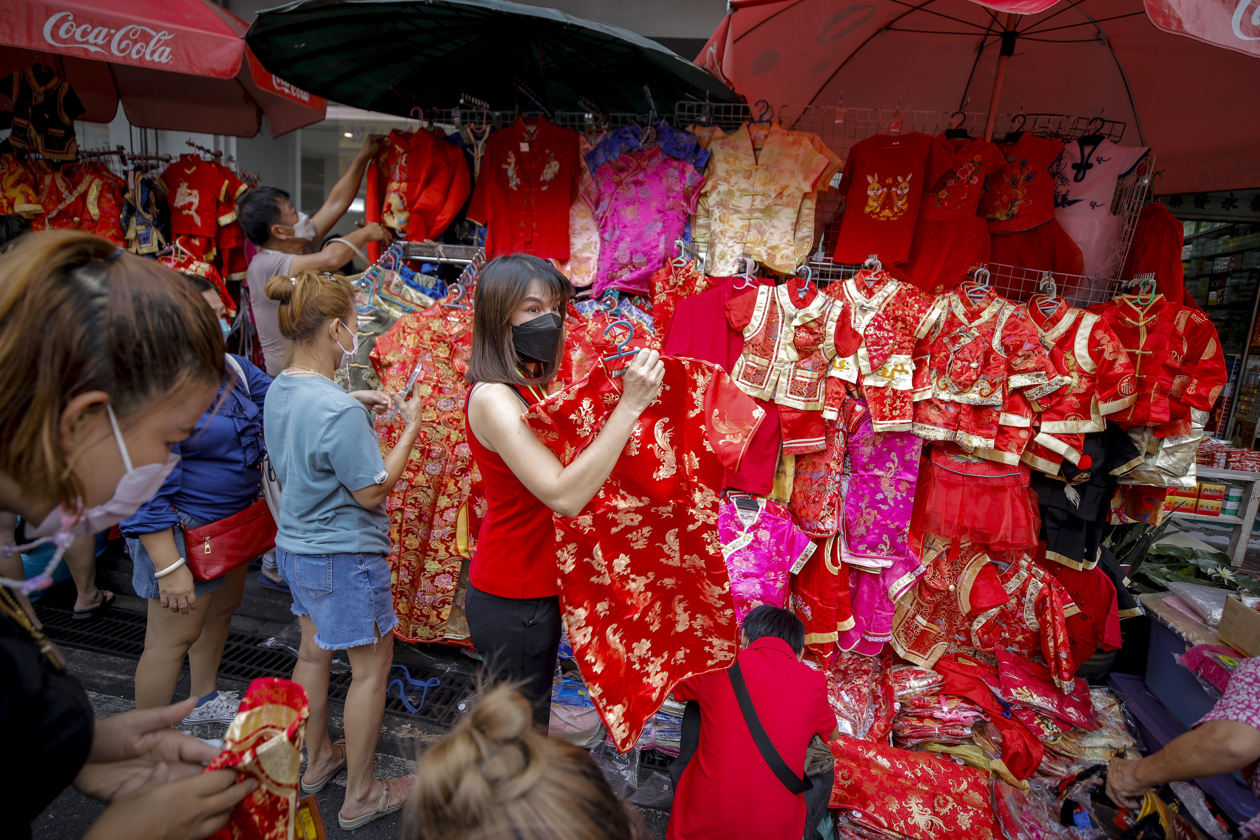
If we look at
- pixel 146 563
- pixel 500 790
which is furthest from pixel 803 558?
pixel 146 563

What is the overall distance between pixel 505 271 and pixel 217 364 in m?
0.89

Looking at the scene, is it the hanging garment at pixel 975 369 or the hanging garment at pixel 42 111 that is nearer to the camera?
the hanging garment at pixel 975 369

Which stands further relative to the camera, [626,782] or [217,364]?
[626,782]

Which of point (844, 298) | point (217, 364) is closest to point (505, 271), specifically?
point (217, 364)

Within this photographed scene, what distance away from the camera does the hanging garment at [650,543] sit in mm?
1857

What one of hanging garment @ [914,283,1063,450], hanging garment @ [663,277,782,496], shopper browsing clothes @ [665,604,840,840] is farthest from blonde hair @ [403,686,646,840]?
hanging garment @ [914,283,1063,450]

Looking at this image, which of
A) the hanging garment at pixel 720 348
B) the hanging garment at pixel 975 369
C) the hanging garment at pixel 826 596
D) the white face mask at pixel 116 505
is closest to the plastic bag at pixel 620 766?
Result: the hanging garment at pixel 826 596

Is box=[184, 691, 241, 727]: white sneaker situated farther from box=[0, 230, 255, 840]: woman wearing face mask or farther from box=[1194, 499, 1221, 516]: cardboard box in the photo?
box=[1194, 499, 1221, 516]: cardboard box

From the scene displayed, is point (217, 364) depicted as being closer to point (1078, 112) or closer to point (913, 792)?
point (913, 792)

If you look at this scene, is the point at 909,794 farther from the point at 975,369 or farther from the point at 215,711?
the point at 215,711

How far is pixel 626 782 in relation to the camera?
106 inches

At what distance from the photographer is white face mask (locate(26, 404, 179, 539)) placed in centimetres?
93

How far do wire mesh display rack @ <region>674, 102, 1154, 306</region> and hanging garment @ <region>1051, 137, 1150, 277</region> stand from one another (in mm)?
68

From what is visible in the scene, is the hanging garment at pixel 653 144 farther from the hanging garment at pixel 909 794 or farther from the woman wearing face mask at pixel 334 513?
the hanging garment at pixel 909 794
